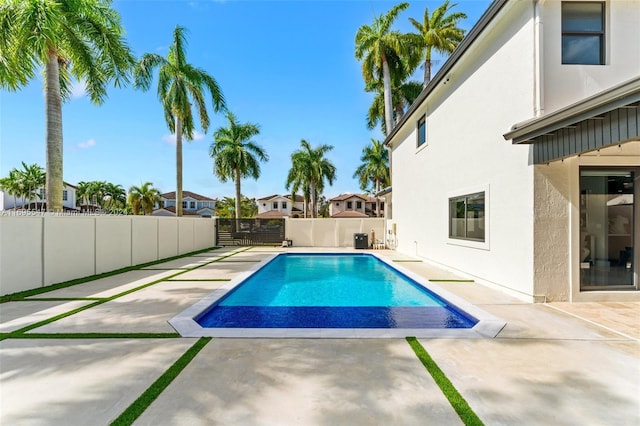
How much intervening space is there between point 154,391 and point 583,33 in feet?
31.2

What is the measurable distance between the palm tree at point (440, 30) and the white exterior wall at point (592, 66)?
646 inches

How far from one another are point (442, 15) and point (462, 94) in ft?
54.1

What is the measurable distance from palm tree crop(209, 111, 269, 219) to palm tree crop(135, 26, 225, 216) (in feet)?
23.3

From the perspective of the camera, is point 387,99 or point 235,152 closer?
point 387,99

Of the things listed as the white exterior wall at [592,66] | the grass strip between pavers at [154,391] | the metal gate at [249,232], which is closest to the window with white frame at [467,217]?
the white exterior wall at [592,66]

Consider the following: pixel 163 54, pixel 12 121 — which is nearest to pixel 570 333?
pixel 12 121

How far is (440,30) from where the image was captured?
67.7 feet

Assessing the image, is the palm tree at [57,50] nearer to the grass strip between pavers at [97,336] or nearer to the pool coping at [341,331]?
the grass strip between pavers at [97,336]

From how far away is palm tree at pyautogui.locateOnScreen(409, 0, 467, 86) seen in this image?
20531mm

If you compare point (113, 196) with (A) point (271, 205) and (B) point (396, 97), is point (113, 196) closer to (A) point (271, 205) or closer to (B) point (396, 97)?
(A) point (271, 205)

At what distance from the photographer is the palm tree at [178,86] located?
15.5 metres

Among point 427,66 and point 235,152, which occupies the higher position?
point 427,66

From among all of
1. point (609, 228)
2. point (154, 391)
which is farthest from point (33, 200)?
point (609, 228)

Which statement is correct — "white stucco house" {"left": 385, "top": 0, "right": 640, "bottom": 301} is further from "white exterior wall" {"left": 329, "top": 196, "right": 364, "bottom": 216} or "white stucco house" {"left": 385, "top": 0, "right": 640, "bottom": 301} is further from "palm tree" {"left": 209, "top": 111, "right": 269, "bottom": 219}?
"white exterior wall" {"left": 329, "top": 196, "right": 364, "bottom": 216}
